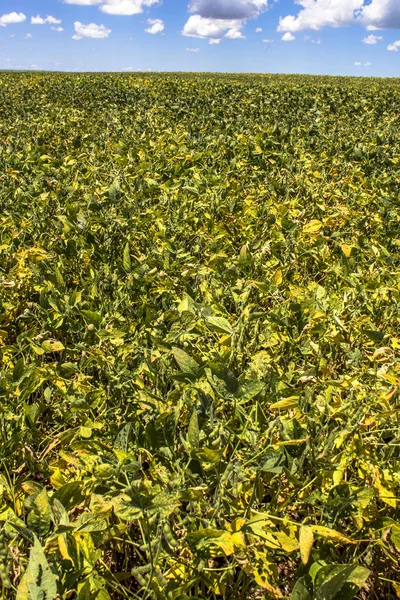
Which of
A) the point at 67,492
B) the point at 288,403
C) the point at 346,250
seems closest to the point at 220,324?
the point at 288,403

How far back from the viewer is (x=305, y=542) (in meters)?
1.20

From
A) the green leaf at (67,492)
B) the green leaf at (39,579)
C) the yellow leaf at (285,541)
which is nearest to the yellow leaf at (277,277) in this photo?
the yellow leaf at (285,541)

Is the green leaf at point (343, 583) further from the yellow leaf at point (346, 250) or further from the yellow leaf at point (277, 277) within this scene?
the yellow leaf at point (346, 250)

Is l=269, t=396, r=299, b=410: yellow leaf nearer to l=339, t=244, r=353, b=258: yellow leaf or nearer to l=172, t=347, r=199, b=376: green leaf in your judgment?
l=172, t=347, r=199, b=376: green leaf

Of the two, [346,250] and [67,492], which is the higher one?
[346,250]

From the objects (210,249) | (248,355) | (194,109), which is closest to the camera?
(248,355)

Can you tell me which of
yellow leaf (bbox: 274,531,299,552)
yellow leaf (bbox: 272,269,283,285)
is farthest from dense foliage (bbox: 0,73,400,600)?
yellow leaf (bbox: 272,269,283,285)

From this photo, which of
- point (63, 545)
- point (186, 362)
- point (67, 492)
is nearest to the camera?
point (63, 545)

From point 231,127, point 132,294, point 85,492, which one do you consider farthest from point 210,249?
point 231,127

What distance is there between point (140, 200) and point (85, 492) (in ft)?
10.1

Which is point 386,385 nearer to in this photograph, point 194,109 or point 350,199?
point 350,199

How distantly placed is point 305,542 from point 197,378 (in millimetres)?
675

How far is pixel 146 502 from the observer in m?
1.22

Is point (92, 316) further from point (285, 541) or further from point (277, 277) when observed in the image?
point (285, 541)
